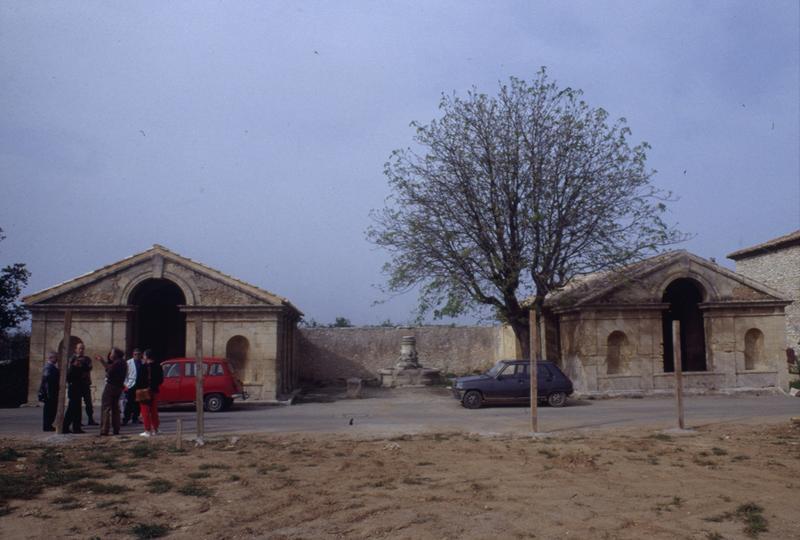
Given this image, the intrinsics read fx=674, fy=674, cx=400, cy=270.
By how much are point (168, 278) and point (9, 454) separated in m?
11.9

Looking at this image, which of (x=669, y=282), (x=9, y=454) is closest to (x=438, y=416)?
(x=9, y=454)

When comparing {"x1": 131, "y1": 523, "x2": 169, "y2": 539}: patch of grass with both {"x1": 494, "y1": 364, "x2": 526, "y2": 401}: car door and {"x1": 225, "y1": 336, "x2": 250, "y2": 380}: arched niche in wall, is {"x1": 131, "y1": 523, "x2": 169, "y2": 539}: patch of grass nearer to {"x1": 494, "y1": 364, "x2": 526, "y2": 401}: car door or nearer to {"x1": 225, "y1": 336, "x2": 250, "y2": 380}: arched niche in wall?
{"x1": 494, "y1": 364, "x2": 526, "y2": 401}: car door

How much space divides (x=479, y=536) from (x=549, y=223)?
692 inches

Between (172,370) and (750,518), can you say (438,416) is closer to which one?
(172,370)

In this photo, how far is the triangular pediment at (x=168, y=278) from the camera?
21828mm

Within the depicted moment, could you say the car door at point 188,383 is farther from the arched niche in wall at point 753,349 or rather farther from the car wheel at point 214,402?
the arched niche in wall at point 753,349

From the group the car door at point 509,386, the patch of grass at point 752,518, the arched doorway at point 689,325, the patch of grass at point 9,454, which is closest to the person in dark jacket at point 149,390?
the patch of grass at point 9,454

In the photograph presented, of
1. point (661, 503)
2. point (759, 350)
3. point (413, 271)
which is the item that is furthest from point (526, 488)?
point (759, 350)

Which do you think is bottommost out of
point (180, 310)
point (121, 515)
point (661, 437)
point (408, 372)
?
point (661, 437)

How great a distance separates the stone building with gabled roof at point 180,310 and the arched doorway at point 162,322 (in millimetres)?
3588

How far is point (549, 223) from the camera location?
23.1m

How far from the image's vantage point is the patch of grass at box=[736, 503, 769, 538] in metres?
6.80

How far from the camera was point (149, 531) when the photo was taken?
6738mm

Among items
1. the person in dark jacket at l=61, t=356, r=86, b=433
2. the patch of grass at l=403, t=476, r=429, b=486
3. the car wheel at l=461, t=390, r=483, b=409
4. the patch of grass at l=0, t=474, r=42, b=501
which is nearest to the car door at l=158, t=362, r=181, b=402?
the person in dark jacket at l=61, t=356, r=86, b=433
